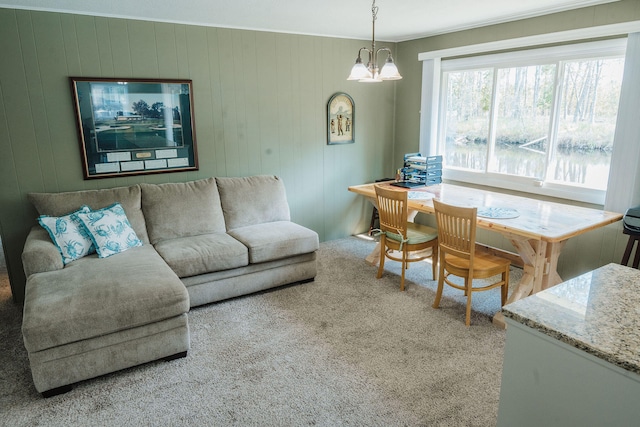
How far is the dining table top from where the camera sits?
2.79m

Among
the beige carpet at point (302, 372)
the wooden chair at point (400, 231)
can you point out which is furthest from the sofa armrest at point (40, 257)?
the wooden chair at point (400, 231)

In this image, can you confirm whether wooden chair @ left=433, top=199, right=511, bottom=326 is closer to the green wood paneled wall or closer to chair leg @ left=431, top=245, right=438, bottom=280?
chair leg @ left=431, top=245, right=438, bottom=280

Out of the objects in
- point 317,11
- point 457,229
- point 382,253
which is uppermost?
point 317,11

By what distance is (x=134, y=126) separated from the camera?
371cm

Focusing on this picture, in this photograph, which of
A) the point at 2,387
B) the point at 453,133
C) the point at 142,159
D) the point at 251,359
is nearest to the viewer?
the point at 2,387

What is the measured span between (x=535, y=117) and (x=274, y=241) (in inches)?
104

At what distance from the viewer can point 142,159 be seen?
380cm

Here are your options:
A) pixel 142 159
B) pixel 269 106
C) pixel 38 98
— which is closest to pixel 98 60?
pixel 38 98

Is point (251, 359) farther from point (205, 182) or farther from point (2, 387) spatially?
point (205, 182)

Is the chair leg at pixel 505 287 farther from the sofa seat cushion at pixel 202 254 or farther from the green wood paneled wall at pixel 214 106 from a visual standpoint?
the green wood paneled wall at pixel 214 106

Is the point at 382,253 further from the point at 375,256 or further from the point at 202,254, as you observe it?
the point at 202,254

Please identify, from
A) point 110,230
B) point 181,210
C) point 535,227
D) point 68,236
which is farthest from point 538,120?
→ point 68,236

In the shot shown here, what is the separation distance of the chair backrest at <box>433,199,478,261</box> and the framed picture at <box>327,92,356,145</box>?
2050 mm

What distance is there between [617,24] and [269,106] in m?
3.00
